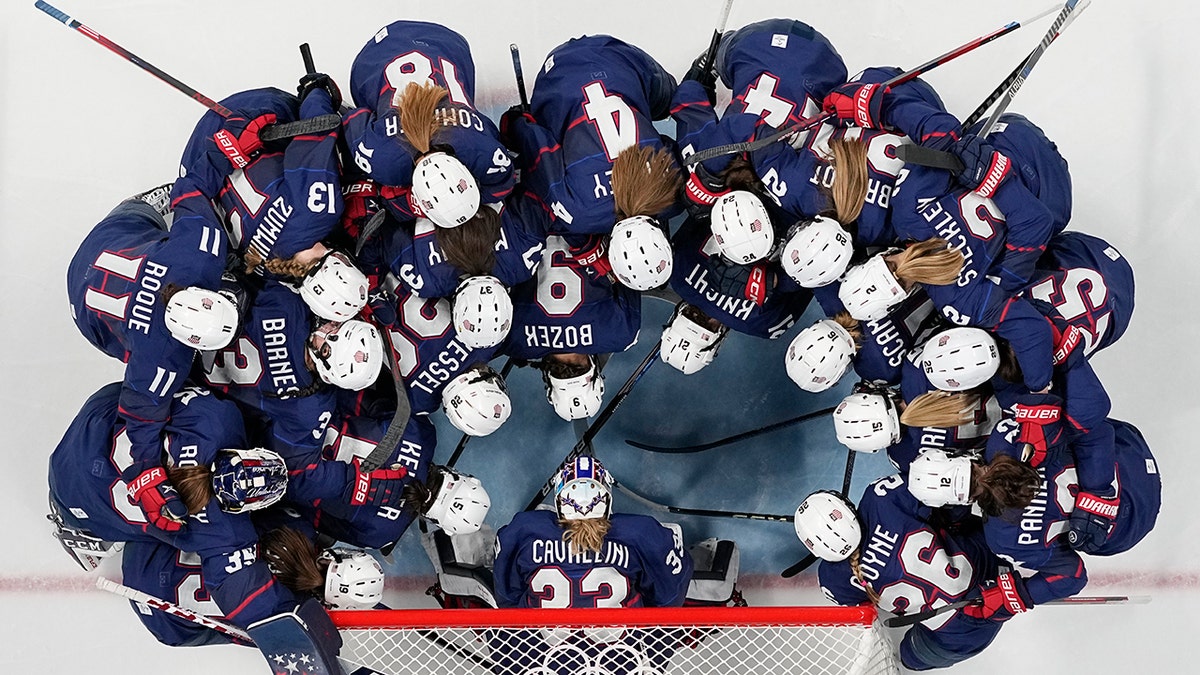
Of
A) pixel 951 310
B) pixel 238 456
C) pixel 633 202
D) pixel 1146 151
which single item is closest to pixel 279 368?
Result: pixel 238 456

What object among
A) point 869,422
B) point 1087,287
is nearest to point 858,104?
point 1087,287

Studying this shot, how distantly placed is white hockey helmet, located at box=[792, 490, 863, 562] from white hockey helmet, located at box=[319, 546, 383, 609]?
5.33 feet

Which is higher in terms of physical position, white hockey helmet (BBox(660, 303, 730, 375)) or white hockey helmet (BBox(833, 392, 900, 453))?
white hockey helmet (BBox(660, 303, 730, 375))

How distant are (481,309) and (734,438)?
5.19 ft

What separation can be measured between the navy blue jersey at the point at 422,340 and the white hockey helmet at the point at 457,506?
0.41 metres

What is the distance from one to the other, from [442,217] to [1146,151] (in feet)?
10.6

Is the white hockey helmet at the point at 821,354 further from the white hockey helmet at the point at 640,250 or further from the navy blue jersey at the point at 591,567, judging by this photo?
the navy blue jersey at the point at 591,567

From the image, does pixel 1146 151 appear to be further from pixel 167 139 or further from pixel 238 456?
pixel 167 139

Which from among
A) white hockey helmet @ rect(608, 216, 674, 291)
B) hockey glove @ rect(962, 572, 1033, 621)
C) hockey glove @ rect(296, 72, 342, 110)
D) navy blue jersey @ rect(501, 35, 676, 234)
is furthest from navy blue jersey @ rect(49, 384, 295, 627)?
hockey glove @ rect(962, 572, 1033, 621)

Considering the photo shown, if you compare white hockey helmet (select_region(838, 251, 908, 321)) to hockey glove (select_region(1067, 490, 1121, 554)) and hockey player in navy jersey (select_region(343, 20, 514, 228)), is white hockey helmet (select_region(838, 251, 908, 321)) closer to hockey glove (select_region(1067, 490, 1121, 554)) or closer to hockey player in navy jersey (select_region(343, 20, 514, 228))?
hockey glove (select_region(1067, 490, 1121, 554))

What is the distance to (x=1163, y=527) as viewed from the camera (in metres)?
4.68

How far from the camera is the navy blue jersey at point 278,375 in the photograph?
12.4 feet

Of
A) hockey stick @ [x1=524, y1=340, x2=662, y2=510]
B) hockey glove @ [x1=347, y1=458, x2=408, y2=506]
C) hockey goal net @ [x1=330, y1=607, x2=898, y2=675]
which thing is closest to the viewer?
hockey goal net @ [x1=330, y1=607, x2=898, y2=675]

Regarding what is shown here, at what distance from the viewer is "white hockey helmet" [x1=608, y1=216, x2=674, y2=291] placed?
136 inches
